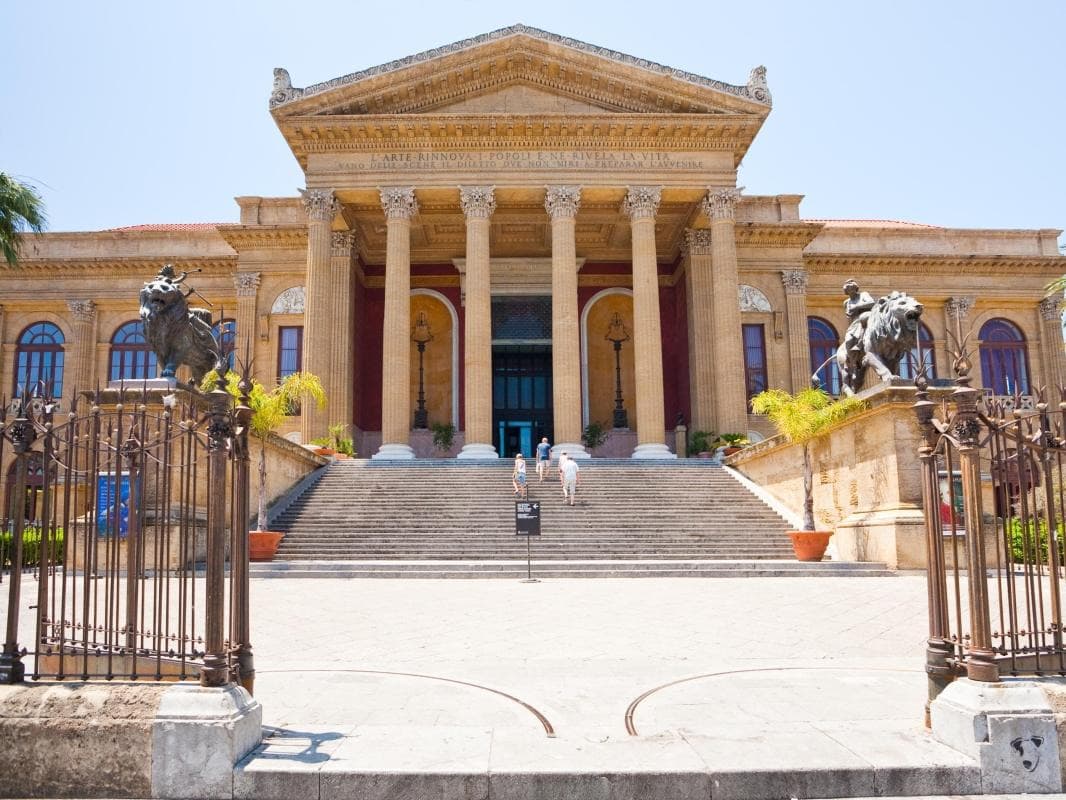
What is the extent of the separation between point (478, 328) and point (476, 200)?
425cm

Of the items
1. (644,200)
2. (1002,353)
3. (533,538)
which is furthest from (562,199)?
(1002,353)

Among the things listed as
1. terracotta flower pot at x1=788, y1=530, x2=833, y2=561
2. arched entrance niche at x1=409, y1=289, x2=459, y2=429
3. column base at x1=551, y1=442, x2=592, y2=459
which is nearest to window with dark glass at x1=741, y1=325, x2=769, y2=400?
column base at x1=551, y1=442, x2=592, y2=459

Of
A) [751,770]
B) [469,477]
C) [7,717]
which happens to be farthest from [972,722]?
[469,477]

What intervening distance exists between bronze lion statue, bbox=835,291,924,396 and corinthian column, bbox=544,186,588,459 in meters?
10.4

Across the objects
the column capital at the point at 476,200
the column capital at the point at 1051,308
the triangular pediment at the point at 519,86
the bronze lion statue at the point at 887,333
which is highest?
the triangular pediment at the point at 519,86

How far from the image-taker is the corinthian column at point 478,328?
84.2ft

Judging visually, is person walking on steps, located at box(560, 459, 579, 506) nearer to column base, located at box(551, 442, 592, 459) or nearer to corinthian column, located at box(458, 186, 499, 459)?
column base, located at box(551, 442, 592, 459)

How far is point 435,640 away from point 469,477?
1396 cm

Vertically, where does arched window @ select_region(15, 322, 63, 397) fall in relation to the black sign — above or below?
above

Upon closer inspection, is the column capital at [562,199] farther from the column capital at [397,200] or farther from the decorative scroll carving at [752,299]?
the decorative scroll carving at [752,299]

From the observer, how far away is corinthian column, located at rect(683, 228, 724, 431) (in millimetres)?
29344

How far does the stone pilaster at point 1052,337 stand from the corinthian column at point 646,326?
19.1 metres

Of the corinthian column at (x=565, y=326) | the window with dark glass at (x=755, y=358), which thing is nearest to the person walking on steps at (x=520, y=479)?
the corinthian column at (x=565, y=326)

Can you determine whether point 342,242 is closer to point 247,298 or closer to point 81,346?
point 247,298
